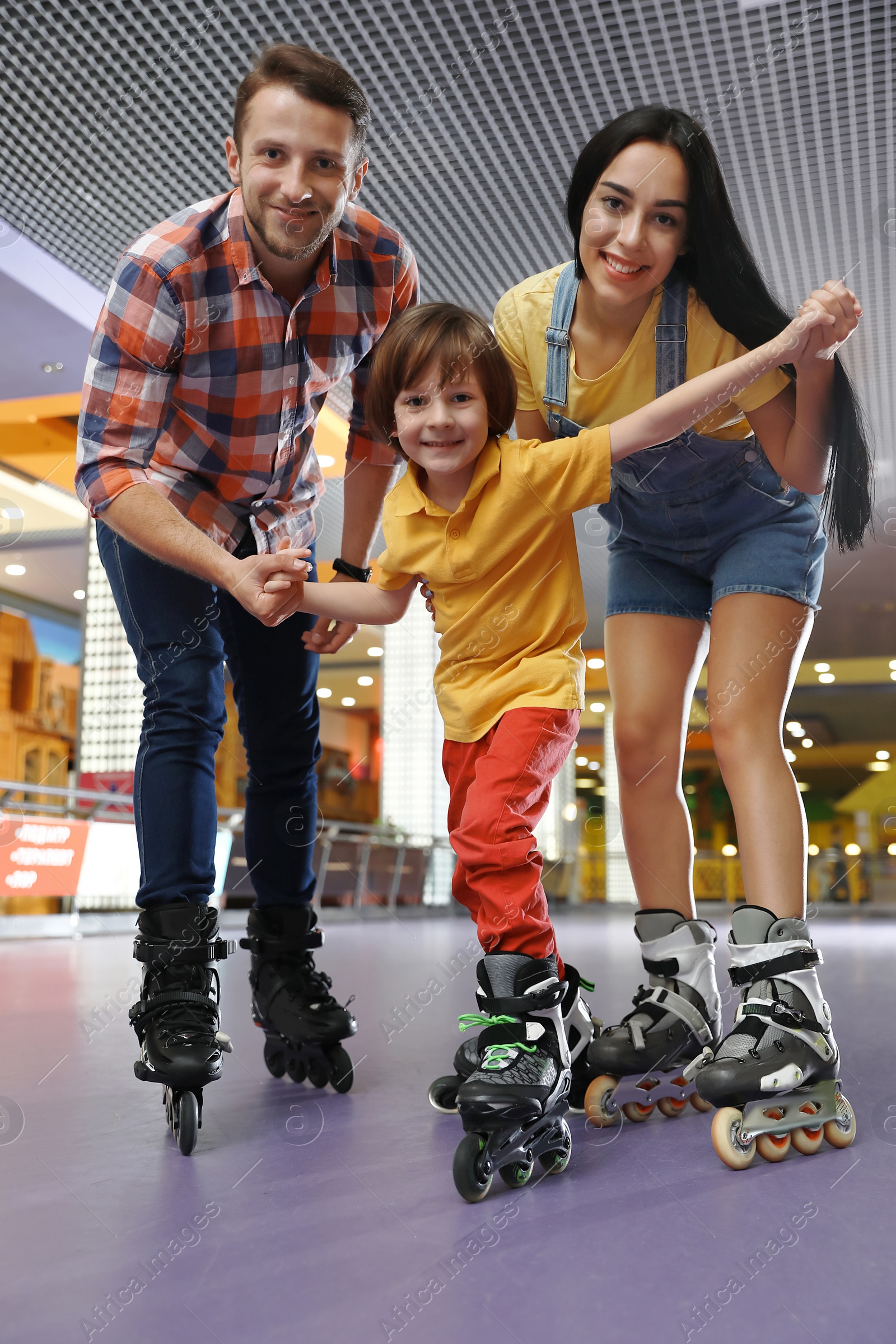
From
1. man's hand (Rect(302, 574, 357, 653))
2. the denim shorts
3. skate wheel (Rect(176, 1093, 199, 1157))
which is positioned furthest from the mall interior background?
skate wheel (Rect(176, 1093, 199, 1157))

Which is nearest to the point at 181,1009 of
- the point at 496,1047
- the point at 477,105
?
the point at 496,1047

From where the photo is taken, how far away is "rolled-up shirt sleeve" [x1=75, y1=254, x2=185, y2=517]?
1.22m

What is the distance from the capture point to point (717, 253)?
1.19 m

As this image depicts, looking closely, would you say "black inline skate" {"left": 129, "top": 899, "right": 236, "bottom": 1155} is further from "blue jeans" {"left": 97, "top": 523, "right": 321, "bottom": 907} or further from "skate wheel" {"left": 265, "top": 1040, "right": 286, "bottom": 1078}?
"skate wheel" {"left": 265, "top": 1040, "right": 286, "bottom": 1078}

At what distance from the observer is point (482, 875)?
1.04 metres

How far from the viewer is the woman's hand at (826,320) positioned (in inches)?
41.0

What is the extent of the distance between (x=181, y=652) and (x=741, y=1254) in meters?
0.88

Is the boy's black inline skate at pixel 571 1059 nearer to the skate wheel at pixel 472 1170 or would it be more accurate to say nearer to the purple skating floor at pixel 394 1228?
the purple skating floor at pixel 394 1228

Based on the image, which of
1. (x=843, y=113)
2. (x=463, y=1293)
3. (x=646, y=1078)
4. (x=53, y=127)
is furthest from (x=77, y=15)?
(x=463, y=1293)

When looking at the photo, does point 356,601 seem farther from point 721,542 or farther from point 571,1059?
point 571,1059

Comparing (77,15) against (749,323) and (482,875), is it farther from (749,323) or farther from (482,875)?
(482,875)

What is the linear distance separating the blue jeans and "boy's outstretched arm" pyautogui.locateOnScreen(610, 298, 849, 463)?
0.57 m

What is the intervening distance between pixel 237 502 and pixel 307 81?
530 mm

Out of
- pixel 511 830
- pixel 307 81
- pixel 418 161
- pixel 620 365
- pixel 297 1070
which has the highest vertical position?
pixel 418 161
